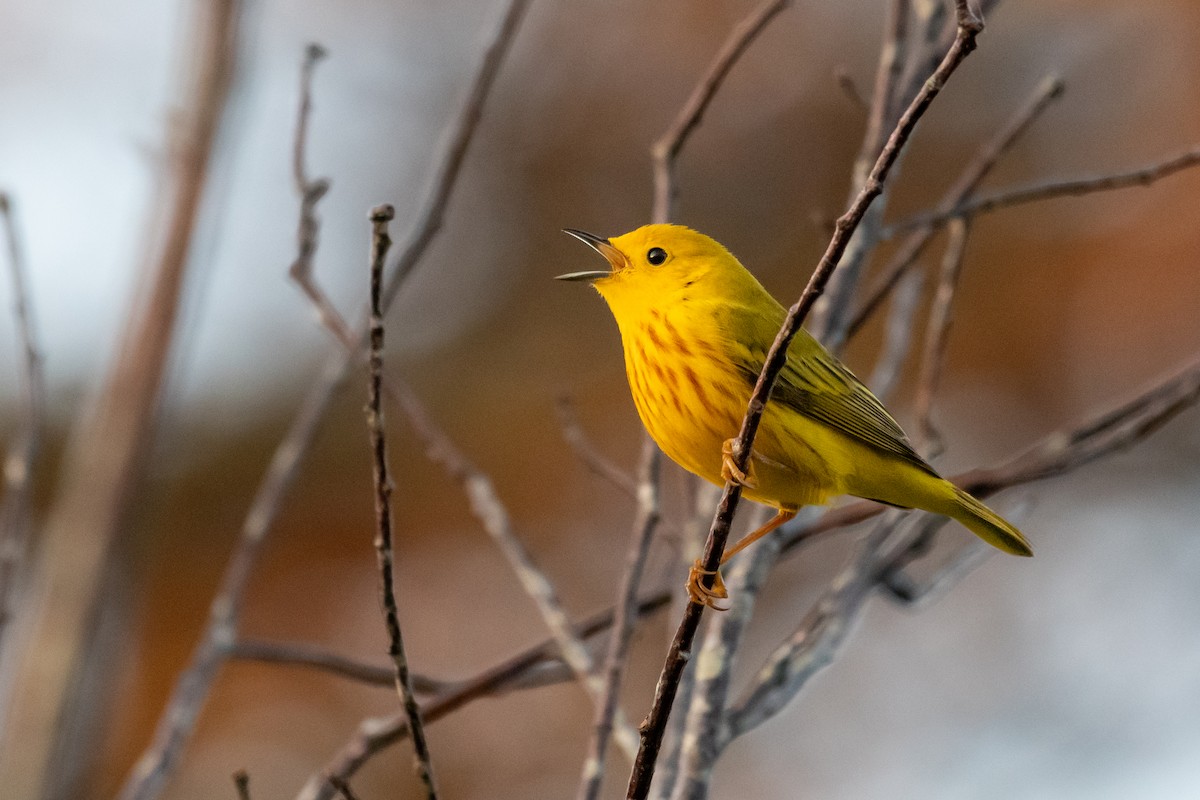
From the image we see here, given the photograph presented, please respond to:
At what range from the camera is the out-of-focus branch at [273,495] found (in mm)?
2910

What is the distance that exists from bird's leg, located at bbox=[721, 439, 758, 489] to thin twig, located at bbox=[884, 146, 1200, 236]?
0.95 m

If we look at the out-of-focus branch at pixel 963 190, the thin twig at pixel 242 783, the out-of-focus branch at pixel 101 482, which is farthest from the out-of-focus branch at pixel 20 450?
the out-of-focus branch at pixel 963 190

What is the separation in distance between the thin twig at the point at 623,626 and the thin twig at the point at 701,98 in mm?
797

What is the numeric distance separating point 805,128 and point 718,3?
1271 mm

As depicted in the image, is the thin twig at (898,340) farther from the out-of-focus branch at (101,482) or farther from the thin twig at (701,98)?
the out-of-focus branch at (101,482)

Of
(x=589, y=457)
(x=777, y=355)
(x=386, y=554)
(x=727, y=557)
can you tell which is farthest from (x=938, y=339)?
(x=386, y=554)

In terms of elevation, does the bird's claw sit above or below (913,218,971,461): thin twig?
below

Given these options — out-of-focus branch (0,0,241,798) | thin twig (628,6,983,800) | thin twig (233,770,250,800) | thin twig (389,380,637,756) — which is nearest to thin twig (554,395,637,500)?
thin twig (389,380,637,756)

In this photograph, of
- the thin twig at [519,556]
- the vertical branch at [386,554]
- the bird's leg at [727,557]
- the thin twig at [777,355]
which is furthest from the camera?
the thin twig at [519,556]

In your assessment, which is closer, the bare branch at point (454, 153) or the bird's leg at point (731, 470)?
the bird's leg at point (731, 470)

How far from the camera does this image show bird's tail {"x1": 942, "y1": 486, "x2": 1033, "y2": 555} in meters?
3.36

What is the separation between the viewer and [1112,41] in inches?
342

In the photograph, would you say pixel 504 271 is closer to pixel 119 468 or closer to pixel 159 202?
pixel 159 202

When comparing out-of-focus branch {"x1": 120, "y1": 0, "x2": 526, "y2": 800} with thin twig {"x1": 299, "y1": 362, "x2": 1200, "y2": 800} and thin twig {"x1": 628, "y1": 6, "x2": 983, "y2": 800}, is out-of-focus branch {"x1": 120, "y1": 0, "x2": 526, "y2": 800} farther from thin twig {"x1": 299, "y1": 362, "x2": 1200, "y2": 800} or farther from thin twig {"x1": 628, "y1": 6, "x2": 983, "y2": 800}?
thin twig {"x1": 628, "y1": 6, "x2": 983, "y2": 800}
